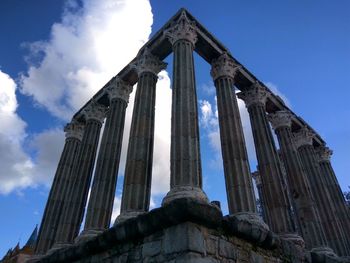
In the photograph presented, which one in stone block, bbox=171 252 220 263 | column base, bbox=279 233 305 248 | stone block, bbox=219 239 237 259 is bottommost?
stone block, bbox=171 252 220 263

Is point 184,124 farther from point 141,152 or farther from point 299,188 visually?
point 299,188

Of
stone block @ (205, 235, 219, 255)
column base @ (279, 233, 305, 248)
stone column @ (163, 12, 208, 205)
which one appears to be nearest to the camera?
stone block @ (205, 235, 219, 255)

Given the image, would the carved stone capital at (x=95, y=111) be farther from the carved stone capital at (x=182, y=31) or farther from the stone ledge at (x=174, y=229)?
the stone ledge at (x=174, y=229)

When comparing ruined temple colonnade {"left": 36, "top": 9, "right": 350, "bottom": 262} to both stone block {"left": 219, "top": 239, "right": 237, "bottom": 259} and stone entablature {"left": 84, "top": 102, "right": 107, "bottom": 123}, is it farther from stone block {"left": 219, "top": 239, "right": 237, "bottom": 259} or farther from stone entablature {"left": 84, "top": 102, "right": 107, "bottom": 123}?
stone block {"left": 219, "top": 239, "right": 237, "bottom": 259}

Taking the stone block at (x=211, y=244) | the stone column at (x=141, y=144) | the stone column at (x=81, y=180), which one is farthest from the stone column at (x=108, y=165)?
the stone block at (x=211, y=244)

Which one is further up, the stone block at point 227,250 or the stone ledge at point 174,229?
the stone ledge at point 174,229

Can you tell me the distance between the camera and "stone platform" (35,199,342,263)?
22.7 ft

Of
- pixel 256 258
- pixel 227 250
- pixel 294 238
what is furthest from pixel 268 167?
pixel 227 250

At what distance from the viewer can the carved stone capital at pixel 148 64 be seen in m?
18.3

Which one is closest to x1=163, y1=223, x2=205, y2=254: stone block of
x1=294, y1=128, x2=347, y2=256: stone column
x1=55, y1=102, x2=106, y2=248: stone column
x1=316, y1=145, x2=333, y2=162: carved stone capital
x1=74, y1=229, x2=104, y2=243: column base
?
x1=74, y1=229, x2=104, y2=243: column base

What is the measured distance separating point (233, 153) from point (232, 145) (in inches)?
17.0

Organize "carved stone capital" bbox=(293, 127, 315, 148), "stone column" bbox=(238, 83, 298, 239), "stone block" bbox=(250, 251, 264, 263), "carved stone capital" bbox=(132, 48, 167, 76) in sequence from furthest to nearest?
1. "carved stone capital" bbox=(293, 127, 315, 148)
2. "carved stone capital" bbox=(132, 48, 167, 76)
3. "stone column" bbox=(238, 83, 298, 239)
4. "stone block" bbox=(250, 251, 264, 263)

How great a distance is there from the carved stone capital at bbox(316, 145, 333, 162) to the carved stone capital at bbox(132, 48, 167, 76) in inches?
640

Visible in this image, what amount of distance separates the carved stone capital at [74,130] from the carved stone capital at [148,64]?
319 inches
